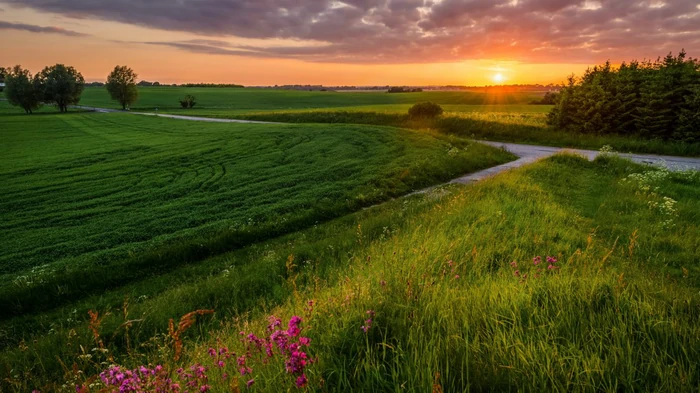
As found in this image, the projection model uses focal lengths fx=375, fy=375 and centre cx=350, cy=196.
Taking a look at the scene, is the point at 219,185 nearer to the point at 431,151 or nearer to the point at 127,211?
the point at 127,211

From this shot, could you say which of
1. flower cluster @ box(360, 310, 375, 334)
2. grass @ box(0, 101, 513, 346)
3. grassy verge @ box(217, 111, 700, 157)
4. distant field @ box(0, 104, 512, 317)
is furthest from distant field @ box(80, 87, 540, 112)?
flower cluster @ box(360, 310, 375, 334)

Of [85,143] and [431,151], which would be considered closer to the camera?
[431,151]

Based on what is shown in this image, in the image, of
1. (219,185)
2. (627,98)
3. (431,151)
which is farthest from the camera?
(627,98)

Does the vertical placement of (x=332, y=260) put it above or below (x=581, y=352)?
below

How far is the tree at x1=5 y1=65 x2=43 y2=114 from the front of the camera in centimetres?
8481

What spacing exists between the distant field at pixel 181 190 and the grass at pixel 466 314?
8.31 ft

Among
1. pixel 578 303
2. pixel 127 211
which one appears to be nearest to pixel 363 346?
pixel 578 303

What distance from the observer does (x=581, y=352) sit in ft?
9.60

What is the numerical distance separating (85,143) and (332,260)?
37.9 meters

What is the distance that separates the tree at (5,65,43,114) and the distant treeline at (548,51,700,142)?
107 meters

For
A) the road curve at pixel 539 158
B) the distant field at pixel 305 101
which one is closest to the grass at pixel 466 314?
the road curve at pixel 539 158

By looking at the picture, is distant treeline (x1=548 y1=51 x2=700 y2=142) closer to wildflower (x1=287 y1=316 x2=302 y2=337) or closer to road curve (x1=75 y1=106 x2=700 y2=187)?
road curve (x1=75 y1=106 x2=700 y2=187)

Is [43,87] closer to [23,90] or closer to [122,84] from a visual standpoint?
[23,90]

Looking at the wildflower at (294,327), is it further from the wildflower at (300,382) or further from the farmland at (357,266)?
the wildflower at (300,382)
